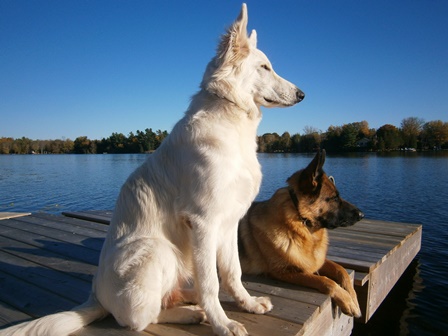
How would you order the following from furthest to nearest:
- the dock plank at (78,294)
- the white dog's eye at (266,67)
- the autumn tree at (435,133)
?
1. the autumn tree at (435,133)
2. the white dog's eye at (266,67)
3. the dock plank at (78,294)

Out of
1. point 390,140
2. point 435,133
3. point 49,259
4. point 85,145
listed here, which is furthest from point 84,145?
point 49,259

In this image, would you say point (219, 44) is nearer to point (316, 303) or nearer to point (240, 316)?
point (240, 316)

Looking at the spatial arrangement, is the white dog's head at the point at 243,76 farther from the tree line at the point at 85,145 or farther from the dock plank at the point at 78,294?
the tree line at the point at 85,145

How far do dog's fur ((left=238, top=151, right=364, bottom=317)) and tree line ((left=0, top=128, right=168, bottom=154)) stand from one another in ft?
297

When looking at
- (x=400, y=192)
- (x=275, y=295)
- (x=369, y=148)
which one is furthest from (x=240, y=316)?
(x=369, y=148)

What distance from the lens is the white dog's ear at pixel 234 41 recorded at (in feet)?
7.75

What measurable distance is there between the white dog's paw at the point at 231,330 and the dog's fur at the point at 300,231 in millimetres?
1237

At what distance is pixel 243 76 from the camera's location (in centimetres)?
246

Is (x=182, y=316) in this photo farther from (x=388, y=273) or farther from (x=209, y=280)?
(x=388, y=273)

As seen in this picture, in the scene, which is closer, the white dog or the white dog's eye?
the white dog

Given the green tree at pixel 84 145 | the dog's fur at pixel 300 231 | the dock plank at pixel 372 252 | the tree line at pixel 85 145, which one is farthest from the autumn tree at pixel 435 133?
the green tree at pixel 84 145

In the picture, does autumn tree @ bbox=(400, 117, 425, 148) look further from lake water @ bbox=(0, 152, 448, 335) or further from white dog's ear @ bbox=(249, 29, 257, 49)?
white dog's ear @ bbox=(249, 29, 257, 49)

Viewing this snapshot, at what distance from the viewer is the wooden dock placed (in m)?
2.45

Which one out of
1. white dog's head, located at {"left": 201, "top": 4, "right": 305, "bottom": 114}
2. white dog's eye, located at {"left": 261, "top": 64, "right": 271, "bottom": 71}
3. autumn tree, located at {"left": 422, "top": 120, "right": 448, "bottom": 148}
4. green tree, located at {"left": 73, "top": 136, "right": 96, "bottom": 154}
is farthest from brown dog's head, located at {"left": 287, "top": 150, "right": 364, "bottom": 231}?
green tree, located at {"left": 73, "top": 136, "right": 96, "bottom": 154}
